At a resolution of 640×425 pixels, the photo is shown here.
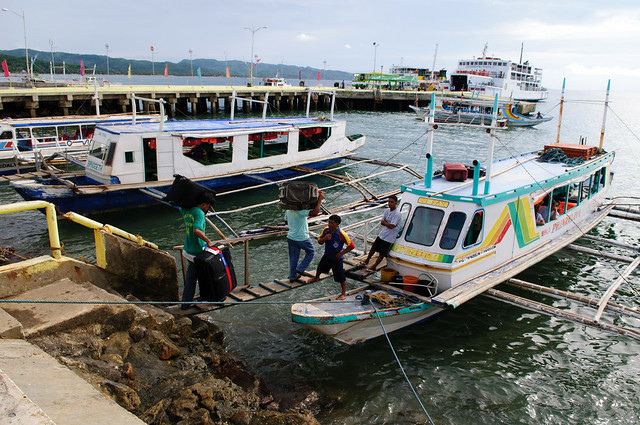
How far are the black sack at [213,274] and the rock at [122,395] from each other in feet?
7.93

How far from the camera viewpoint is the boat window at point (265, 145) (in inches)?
797

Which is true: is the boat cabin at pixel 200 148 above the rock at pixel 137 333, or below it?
above

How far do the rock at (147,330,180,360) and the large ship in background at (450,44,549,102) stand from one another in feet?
244

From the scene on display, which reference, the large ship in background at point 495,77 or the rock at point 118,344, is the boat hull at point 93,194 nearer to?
the rock at point 118,344

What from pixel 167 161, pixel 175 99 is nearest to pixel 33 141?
pixel 167 161

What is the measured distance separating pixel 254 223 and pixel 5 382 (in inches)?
514

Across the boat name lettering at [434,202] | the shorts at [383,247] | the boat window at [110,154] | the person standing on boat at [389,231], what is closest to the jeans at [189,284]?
the person standing on boat at [389,231]

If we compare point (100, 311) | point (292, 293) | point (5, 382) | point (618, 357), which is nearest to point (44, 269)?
point (100, 311)

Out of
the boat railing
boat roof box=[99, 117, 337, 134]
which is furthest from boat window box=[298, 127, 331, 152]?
the boat railing

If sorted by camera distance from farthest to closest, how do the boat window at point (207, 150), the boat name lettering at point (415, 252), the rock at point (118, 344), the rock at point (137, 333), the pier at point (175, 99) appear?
the pier at point (175, 99) → the boat window at point (207, 150) → the boat name lettering at point (415, 252) → the rock at point (137, 333) → the rock at point (118, 344)

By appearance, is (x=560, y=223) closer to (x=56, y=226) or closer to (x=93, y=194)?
(x=56, y=226)

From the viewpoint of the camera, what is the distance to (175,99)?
47.1 metres

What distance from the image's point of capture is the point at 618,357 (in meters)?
9.37

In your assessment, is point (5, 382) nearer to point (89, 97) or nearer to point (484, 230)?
point (484, 230)
